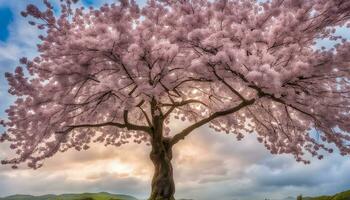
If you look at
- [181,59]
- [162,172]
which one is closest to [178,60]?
[181,59]

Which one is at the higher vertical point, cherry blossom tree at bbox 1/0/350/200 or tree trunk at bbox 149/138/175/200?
cherry blossom tree at bbox 1/0/350/200

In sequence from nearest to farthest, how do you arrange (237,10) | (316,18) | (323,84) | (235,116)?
(316,18)
(237,10)
(323,84)
(235,116)

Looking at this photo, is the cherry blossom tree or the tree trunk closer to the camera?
the cherry blossom tree

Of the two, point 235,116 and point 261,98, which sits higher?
point 235,116

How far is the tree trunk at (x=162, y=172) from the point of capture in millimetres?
18000

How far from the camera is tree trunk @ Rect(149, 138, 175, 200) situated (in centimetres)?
1800

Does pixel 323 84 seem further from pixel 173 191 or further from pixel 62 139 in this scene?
pixel 62 139

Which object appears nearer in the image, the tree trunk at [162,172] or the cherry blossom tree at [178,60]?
the cherry blossom tree at [178,60]

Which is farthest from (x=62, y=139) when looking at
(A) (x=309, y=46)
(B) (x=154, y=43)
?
(A) (x=309, y=46)

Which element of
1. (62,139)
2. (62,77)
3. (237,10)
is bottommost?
(62,139)

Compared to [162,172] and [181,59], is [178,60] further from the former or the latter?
[162,172]

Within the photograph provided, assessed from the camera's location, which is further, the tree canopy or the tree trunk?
the tree trunk

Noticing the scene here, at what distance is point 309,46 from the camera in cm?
1593

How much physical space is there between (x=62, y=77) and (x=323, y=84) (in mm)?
11235
